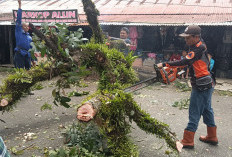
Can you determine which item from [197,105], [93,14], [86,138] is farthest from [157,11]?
[86,138]

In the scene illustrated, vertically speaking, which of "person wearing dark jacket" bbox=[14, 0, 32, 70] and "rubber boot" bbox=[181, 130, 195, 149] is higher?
"person wearing dark jacket" bbox=[14, 0, 32, 70]

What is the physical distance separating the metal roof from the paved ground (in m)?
3.23

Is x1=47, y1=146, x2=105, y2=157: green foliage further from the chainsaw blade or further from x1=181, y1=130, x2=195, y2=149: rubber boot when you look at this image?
x1=181, y1=130, x2=195, y2=149: rubber boot

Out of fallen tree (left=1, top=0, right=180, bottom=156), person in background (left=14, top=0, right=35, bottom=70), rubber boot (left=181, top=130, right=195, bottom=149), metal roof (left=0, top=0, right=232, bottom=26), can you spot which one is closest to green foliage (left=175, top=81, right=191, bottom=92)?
metal roof (left=0, top=0, right=232, bottom=26)

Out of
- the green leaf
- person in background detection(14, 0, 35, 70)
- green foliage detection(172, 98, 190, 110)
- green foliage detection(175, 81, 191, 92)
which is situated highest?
person in background detection(14, 0, 35, 70)

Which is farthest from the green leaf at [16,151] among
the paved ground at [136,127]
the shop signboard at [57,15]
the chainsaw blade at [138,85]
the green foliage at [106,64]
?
the shop signboard at [57,15]

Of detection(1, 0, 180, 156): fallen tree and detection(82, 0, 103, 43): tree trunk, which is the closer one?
detection(1, 0, 180, 156): fallen tree

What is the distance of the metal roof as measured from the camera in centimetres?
857

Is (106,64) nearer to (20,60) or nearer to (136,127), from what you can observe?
(136,127)

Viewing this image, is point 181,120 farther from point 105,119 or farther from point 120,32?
point 120,32

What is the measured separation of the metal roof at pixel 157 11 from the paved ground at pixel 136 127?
10.6 feet

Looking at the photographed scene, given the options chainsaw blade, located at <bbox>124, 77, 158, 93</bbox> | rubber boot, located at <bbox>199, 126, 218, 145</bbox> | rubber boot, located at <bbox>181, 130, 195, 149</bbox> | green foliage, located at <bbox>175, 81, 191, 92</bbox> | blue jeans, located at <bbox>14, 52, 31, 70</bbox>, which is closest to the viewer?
rubber boot, located at <bbox>181, 130, 195, 149</bbox>

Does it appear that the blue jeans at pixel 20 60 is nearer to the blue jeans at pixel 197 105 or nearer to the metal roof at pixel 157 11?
the metal roof at pixel 157 11

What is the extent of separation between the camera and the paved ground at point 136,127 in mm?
3787
